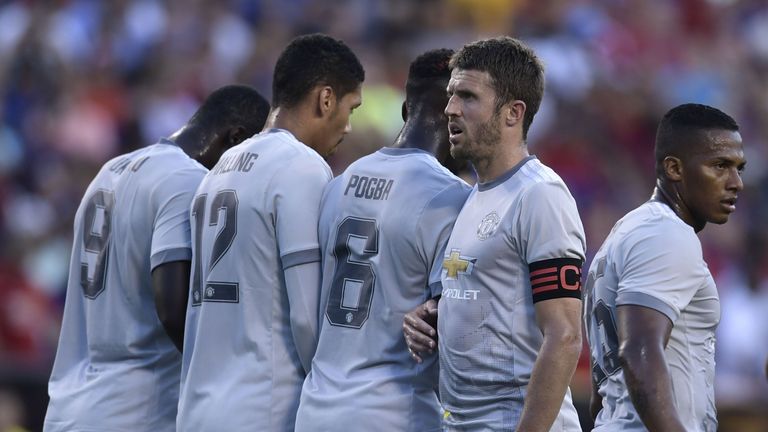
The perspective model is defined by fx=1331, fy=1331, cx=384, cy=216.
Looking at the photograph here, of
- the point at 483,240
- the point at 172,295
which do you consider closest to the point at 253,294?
the point at 172,295

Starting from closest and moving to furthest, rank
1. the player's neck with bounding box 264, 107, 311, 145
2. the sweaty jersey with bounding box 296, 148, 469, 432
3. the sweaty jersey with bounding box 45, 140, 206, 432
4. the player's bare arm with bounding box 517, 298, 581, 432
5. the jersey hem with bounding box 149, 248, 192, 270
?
1. the player's bare arm with bounding box 517, 298, 581, 432
2. the sweaty jersey with bounding box 296, 148, 469, 432
3. the player's neck with bounding box 264, 107, 311, 145
4. the jersey hem with bounding box 149, 248, 192, 270
5. the sweaty jersey with bounding box 45, 140, 206, 432

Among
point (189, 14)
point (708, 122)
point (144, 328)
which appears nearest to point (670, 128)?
point (708, 122)

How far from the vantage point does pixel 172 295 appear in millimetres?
5918

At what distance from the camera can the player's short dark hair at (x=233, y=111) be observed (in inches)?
256

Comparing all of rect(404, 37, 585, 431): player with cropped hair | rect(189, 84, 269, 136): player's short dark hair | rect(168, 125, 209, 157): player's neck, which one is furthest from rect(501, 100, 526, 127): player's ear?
rect(168, 125, 209, 157): player's neck

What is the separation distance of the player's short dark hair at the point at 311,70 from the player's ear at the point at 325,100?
2cm

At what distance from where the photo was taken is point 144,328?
6125mm

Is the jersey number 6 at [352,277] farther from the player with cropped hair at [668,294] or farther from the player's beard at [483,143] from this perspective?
the player with cropped hair at [668,294]

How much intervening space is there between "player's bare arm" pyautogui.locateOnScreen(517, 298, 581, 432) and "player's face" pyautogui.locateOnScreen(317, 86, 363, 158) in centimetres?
163

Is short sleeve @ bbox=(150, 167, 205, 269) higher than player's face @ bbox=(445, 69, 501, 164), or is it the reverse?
player's face @ bbox=(445, 69, 501, 164)

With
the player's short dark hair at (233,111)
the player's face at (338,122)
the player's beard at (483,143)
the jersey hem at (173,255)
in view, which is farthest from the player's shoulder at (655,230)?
the player's short dark hair at (233,111)

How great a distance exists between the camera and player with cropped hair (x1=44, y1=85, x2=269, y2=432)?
6.00 metres

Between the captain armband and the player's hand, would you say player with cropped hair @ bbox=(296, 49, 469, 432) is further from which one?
the captain armband

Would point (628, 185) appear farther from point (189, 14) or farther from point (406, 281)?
point (406, 281)
